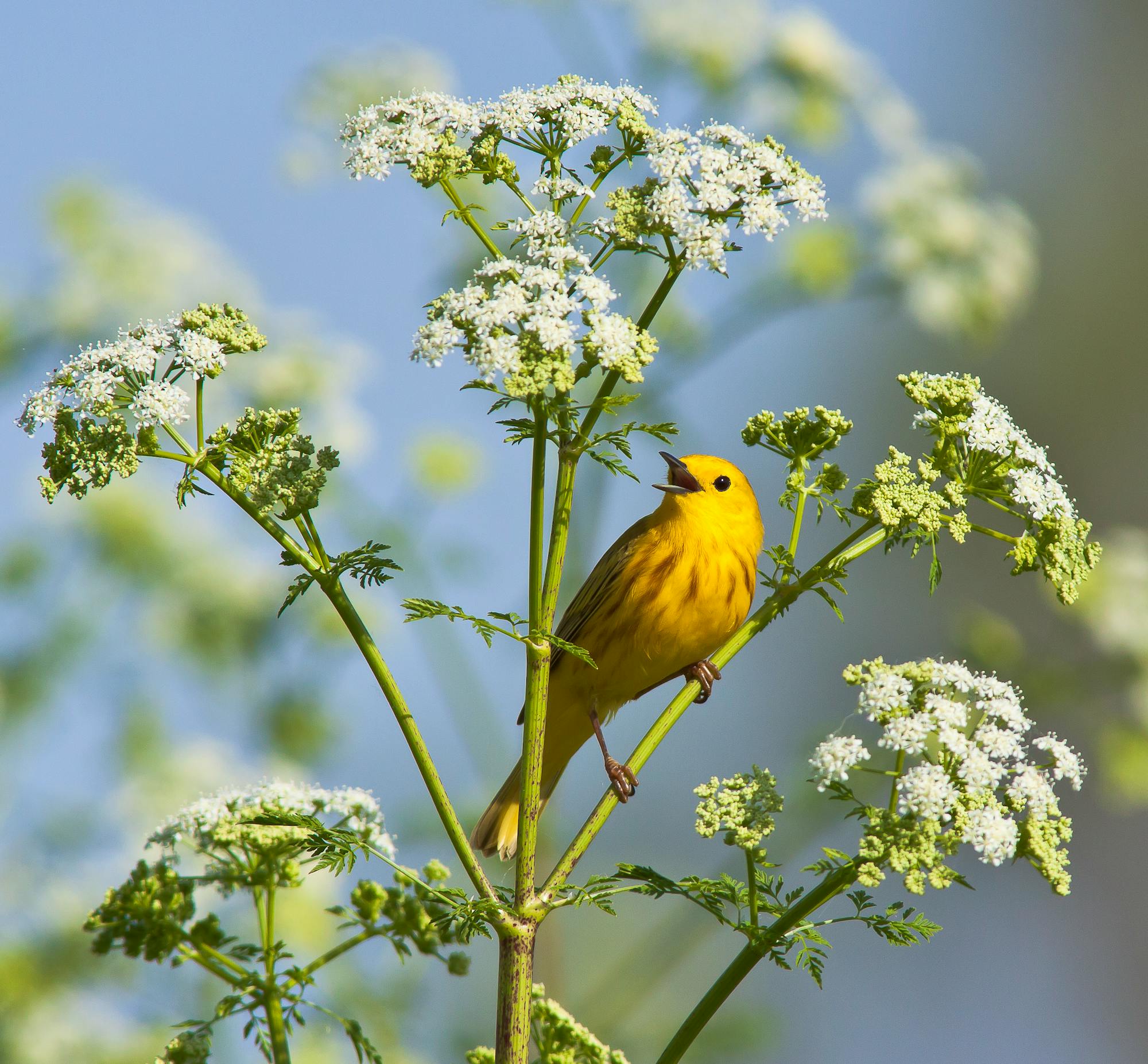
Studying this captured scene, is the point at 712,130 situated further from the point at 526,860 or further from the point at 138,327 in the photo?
the point at 526,860

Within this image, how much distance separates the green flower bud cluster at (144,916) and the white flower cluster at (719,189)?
1.48 metres

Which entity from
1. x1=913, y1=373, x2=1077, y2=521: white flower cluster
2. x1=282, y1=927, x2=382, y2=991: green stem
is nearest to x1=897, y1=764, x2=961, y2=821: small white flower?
x1=913, y1=373, x2=1077, y2=521: white flower cluster

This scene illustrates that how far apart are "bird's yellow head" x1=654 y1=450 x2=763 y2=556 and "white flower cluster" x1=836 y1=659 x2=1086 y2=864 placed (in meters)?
1.92

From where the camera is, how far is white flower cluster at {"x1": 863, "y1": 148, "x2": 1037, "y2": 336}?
4.87m

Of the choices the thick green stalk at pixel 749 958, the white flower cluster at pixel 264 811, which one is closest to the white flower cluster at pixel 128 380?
the white flower cluster at pixel 264 811

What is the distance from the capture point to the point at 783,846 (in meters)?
4.16

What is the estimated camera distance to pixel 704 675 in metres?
3.46

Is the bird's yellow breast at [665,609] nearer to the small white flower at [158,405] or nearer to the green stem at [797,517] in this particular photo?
the green stem at [797,517]

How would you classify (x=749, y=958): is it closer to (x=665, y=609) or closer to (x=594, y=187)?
(x=594, y=187)

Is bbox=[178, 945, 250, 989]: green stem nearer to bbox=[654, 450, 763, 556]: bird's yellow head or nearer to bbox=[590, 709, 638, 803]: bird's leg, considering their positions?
bbox=[590, 709, 638, 803]: bird's leg

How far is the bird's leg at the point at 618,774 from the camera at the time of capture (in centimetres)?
203

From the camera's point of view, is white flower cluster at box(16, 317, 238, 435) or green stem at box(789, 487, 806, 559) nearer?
white flower cluster at box(16, 317, 238, 435)

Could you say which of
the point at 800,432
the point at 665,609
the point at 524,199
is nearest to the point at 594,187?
the point at 524,199

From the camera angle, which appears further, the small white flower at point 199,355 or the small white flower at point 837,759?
the small white flower at point 199,355
